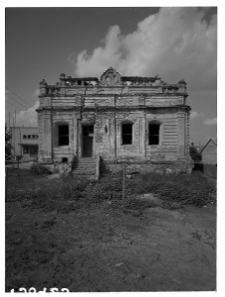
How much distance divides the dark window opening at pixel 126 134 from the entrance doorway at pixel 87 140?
6.69 ft

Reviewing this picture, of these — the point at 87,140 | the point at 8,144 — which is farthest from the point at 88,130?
the point at 8,144

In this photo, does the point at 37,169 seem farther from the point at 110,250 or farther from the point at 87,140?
the point at 110,250

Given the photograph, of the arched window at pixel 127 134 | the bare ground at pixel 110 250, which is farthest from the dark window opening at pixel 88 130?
the bare ground at pixel 110 250

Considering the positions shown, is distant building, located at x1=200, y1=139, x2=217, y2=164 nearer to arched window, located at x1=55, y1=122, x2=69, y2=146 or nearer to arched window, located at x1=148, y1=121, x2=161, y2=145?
arched window, located at x1=148, y1=121, x2=161, y2=145

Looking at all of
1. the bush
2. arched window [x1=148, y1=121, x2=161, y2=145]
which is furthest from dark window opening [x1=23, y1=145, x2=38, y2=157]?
arched window [x1=148, y1=121, x2=161, y2=145]

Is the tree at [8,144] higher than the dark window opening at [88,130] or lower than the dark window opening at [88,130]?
lower

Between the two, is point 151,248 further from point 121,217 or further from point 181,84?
point 181,84

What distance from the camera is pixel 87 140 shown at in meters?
9.98

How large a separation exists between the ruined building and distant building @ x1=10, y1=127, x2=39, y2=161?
1879 millimetres

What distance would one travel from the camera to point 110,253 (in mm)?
3322

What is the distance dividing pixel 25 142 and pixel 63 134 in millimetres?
2648

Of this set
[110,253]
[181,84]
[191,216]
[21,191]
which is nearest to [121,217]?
[110,253]

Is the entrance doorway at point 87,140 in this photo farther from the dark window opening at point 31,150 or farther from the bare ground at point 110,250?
the bare ground at point 110,250

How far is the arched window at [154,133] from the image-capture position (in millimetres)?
10305
